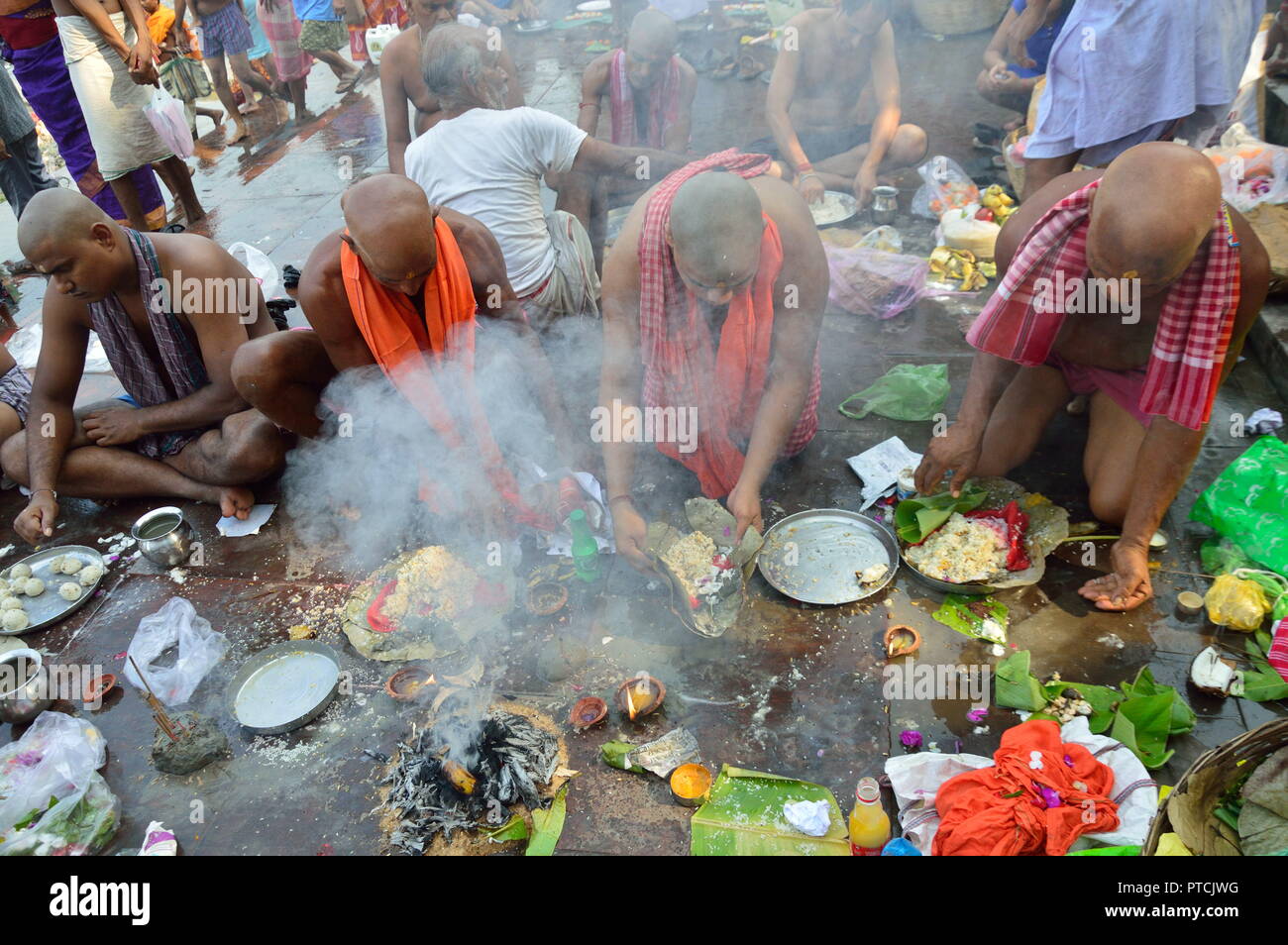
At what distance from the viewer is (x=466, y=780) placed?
9.30ft

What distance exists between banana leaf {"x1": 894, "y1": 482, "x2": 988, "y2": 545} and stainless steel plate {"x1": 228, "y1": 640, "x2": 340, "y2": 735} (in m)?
2.61

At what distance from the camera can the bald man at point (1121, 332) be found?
264 cm

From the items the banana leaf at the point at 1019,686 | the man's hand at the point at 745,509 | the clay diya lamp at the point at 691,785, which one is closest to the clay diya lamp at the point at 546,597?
the man's hand at the point at 745,509

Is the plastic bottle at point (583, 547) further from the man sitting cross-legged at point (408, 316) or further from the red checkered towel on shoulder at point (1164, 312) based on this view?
the red checkered towel on shoulder at point (1164, 312)

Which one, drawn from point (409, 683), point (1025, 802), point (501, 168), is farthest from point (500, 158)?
point (1025, 802)

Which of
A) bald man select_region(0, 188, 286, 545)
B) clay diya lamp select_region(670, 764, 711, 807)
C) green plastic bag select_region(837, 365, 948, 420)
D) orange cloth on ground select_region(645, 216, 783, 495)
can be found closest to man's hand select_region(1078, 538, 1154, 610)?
green plastic bag select_region(837, 365, 948, 420)

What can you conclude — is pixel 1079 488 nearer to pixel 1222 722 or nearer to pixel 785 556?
pixel 1222 722

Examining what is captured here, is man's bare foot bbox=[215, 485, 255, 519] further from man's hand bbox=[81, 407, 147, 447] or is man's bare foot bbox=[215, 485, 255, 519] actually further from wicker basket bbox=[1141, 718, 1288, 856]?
wicker basket bbox=[1141, 718, 1288, 856]

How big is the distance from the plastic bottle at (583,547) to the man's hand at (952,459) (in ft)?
5.28

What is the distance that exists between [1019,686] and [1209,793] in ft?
2.51

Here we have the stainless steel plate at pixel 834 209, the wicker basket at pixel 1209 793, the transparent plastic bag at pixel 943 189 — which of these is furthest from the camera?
the stainless steel plate at pixel 834 209

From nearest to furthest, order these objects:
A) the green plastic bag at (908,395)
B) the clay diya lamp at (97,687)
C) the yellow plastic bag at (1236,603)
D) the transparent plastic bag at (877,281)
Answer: the yellow plastic bag at (1236,603) → the clay diya lamp at (97,687) → the green plastic bag at (908,395) → the transparent plastic bag at (877,281)

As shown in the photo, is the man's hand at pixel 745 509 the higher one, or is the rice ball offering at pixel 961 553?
the man's hand at pixel 745 509
